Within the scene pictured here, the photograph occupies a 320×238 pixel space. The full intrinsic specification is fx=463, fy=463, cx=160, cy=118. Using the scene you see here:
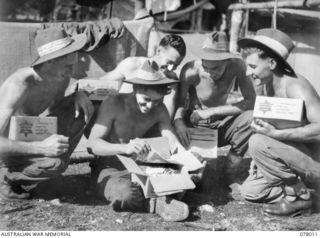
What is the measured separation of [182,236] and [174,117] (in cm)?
160

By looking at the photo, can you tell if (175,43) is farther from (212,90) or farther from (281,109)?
(281,109)

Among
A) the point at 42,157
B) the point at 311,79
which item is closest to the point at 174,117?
the point at 42,157

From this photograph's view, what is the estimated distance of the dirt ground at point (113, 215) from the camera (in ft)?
11.4

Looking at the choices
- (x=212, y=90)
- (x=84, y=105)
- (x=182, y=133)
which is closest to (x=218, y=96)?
(x=212, y=90)

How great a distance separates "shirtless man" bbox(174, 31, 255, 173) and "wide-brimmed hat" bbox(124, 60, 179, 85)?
815 mm

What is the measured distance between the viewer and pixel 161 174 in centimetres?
360

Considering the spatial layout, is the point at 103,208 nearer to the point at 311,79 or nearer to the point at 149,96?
the point at 149,96

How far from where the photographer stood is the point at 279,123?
3.86 m

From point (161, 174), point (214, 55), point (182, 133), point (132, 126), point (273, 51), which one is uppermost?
point (273, 51)

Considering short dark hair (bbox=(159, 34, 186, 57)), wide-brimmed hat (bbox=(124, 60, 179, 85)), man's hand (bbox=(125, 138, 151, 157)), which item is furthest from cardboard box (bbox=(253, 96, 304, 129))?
short dark hair (bbox=(159, 34, 186, 57))

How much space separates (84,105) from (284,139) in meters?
1.74

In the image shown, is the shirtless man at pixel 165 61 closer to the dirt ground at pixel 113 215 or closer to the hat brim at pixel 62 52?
the hat brim at pixel 62 52

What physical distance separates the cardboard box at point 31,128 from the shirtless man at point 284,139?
1681mm

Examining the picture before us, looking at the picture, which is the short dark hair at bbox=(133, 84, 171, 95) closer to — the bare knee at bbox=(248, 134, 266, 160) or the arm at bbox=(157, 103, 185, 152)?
the arm at bbox=(157, 103, 185, 152)
